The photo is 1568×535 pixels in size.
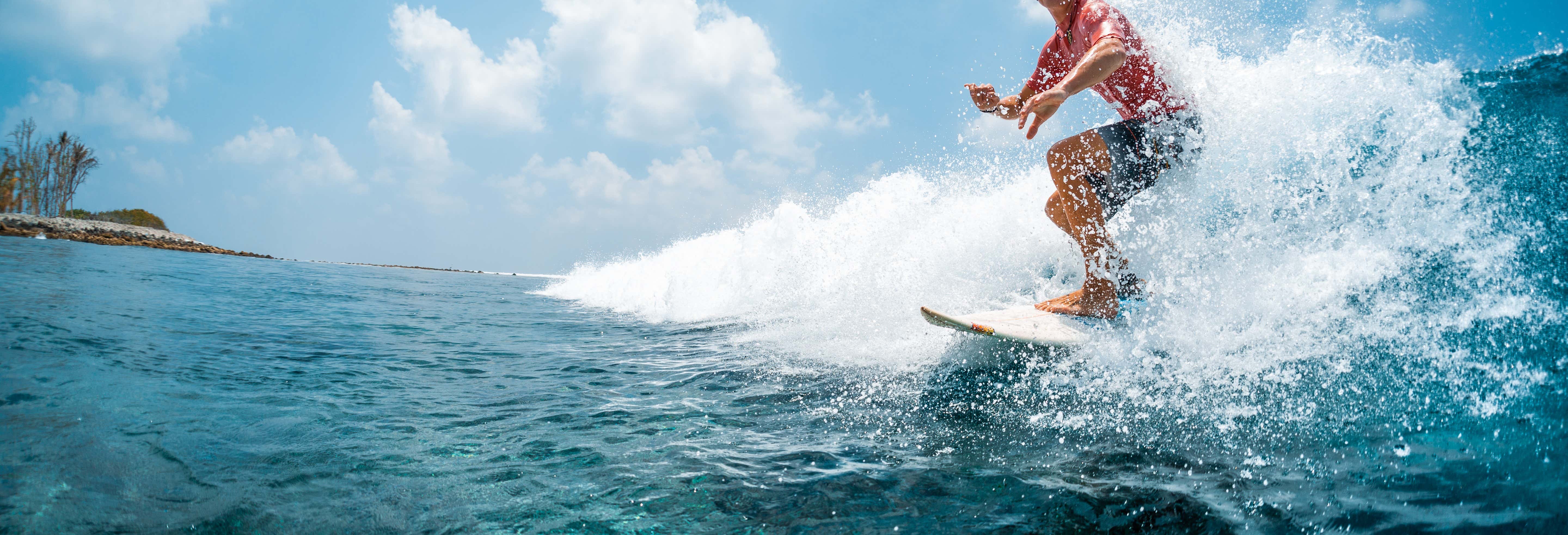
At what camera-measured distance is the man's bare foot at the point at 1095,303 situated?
3100 millimetres

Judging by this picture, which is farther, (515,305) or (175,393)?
(515,305)

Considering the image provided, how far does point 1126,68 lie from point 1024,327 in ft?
4.63

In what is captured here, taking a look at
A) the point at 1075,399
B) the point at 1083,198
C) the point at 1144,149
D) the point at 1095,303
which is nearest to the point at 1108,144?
the point at 1144,149

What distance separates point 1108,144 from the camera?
3.03 metres

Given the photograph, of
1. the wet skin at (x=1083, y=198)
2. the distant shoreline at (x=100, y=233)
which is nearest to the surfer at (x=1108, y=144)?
the wet skin at (x=1083, y=198)

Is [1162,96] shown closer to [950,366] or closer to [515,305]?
[950,366]

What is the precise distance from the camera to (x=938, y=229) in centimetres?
618

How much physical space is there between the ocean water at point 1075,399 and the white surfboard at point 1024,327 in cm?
9

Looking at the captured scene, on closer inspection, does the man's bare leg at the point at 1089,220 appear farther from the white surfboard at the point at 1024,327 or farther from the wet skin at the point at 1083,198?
the white surfboard at the point at 1024,327

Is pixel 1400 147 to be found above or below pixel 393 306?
above

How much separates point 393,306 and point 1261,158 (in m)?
10.2

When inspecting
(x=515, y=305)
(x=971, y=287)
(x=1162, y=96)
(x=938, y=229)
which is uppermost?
(x=1162, y=96)

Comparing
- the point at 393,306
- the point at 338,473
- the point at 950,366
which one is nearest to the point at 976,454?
the point at 950,366

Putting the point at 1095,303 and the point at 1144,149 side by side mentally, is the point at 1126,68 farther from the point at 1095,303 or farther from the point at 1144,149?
the point at 1095,303
